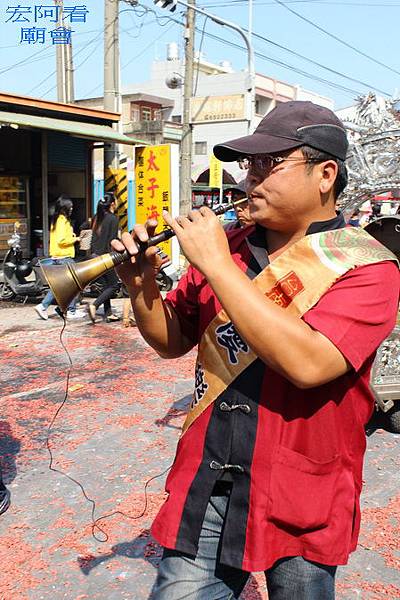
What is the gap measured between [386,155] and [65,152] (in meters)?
9.79

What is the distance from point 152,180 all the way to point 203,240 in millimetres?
11193

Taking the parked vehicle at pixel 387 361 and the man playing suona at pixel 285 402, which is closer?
the man playing suona at pixel 285 402

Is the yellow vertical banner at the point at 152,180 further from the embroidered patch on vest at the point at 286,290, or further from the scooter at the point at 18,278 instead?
the embroidered patch on vest at the point at 286,290

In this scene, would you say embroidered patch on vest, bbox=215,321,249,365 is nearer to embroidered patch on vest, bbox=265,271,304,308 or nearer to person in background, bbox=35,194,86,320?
embroidered patch on vest, bbox=265,271,304,308

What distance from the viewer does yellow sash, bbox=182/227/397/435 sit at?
1.61m

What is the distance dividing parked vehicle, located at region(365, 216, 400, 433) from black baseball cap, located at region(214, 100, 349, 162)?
9.90 ft

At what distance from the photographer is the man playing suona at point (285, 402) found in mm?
1576

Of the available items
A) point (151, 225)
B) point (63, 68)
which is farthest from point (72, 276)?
point (63, 68)

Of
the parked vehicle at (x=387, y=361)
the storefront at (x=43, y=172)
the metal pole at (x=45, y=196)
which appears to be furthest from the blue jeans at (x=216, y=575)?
the metal pole at (x=45, y=196)

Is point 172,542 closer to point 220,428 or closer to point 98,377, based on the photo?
point 220,428

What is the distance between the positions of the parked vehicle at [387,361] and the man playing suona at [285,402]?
2.92m

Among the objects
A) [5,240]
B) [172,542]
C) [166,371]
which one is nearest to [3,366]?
[166,371]

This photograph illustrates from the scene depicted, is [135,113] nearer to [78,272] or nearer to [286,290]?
[78,272]

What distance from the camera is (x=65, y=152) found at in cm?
1307
